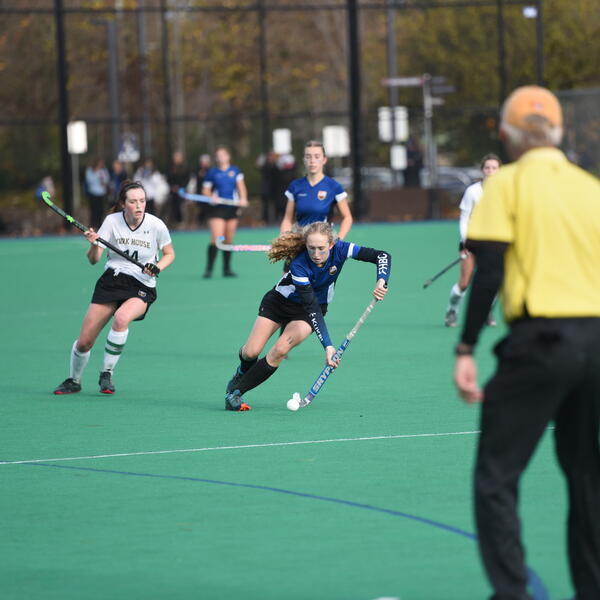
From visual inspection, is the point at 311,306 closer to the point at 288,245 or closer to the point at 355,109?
the point at 288,245

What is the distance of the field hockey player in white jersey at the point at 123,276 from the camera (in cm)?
991

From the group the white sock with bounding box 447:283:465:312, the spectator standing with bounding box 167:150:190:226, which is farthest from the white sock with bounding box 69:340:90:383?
the spectator standing with bounding box 167:150:190:226

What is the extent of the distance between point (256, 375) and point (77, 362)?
1649mm

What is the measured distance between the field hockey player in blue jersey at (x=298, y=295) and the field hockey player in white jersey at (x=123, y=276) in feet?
3.47

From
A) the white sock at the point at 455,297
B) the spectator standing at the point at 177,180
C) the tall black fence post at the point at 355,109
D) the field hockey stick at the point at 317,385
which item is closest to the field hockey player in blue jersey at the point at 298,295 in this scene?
the field hockey stick at the point at 317,385

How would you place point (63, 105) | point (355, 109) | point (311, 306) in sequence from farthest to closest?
point (355, 109) → point (63, 105) → point (311, 306)

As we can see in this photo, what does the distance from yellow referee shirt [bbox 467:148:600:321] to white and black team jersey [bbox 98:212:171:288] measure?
5895 mm

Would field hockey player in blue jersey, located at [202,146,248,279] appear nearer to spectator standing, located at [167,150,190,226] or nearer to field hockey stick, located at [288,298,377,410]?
field hockey stick, located at [288,298,377,410]

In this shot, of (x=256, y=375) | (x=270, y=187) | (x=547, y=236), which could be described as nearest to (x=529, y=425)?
(x=547, y=236)

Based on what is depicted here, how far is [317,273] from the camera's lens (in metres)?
9.10

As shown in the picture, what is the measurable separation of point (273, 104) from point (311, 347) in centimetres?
2598

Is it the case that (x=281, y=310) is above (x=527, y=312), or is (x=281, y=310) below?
below

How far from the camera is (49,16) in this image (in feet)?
118

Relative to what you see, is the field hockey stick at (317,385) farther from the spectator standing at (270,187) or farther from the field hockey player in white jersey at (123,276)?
the spectator standing at (270,187)
